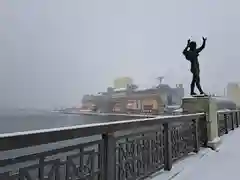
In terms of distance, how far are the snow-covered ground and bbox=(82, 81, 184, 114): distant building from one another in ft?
17.9

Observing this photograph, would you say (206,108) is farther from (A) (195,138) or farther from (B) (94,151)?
(B) (94,151)

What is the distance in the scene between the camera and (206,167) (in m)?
4.87

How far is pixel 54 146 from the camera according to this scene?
225 centimetres

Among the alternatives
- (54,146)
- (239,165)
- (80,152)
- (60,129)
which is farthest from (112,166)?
(239,165)

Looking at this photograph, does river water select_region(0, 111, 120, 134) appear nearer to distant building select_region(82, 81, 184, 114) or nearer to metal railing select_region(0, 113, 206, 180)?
distant building select_region(82, 81, 184, 114)

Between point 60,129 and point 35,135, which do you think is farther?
point 60,129

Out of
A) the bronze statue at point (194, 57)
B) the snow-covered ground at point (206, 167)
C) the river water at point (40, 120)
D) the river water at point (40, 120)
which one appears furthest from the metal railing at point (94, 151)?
the river water at point (40, 120)

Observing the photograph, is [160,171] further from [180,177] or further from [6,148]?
[6,148]

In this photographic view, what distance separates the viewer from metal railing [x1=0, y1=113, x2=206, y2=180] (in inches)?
69.1

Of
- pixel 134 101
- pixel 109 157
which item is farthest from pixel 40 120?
pixel 109 157

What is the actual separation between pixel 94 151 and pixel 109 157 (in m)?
0.23

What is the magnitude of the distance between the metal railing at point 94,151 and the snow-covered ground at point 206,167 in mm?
195

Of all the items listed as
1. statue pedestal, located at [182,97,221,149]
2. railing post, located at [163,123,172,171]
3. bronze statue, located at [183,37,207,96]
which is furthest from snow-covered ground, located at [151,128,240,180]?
bronze statue, located at [183,37,207,96]

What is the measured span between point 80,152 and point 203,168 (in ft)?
10.3
